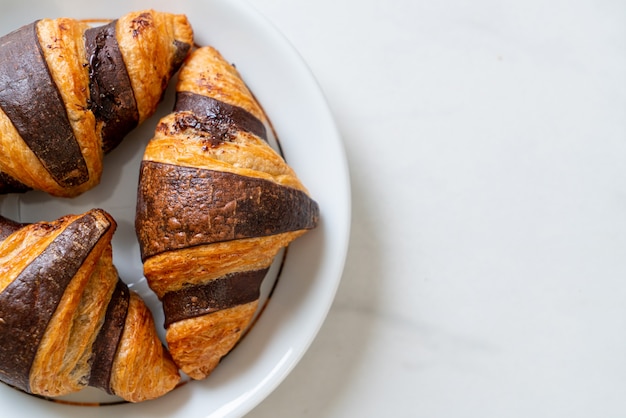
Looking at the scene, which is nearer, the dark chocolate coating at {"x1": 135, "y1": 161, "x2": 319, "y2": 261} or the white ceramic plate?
the dark chocolate coating at {"x1": 135, "y1": 161, "x2": 319, "y2": 261}

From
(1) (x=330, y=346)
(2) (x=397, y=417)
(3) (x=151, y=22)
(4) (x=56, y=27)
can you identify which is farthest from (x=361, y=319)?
(4) (x=56, y=27)

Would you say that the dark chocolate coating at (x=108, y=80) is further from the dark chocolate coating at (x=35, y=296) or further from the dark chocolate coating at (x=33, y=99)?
the dark chocolate coating at (x=35, y=296)

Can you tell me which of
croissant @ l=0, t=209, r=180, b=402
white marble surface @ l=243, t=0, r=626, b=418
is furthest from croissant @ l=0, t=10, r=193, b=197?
white marble surface @ l=243, t=0, r=626, b=418

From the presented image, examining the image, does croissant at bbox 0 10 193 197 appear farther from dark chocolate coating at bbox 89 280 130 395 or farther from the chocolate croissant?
dark chocolate coating at bbox 89 280 130 395

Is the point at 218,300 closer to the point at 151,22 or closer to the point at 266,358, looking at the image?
the point at 266,358

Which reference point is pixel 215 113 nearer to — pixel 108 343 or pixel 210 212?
pixel 210 212
